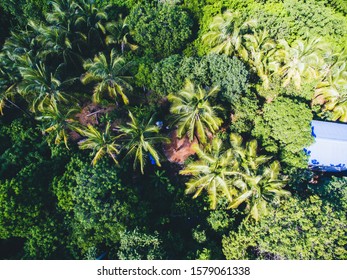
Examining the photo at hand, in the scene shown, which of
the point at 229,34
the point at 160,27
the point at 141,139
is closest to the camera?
the point at 141,139

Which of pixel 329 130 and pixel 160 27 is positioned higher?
pixel 160 27

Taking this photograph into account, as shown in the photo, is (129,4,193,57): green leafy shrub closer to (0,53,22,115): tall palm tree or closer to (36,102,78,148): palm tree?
(36,102,78,148): palm tree

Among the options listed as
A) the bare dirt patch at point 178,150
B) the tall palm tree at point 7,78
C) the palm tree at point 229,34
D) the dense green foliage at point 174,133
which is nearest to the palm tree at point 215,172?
the dense green foliage at point 174,133

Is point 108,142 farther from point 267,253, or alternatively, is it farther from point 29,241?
point 267,253

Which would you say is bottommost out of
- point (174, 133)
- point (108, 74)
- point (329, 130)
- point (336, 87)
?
point (174, 133)

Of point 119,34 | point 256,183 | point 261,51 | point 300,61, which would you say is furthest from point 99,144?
point 300,61

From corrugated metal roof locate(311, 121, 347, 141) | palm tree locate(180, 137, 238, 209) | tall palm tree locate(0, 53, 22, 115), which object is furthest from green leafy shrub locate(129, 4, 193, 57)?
corrugated metal roof locate(311, 121, 347, 141)

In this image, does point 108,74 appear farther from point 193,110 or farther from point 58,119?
point 193,110

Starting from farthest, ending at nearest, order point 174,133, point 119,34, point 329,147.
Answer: point 174,133 < point 119,34 < point 329,147
